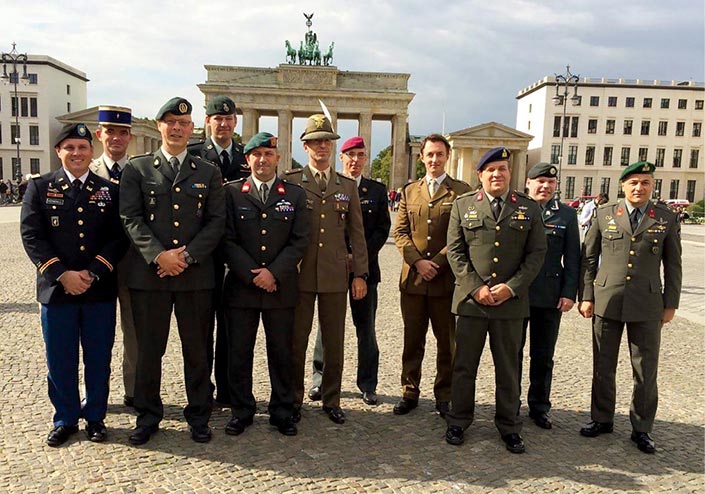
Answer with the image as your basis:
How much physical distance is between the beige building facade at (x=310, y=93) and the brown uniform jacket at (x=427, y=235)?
177ft

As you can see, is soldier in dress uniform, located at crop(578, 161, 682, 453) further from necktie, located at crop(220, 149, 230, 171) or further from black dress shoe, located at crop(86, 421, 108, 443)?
black dress shoe, located at crop(86, 421, 108, 443)

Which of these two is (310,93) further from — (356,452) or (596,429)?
(356,452)

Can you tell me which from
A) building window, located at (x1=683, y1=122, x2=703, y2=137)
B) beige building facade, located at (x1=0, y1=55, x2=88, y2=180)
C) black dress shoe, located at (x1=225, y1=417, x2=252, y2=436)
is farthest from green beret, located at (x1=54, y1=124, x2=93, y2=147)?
building window, located at (x1=683, y1=122, x2=703, y2=137)

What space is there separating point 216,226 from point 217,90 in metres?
56.3

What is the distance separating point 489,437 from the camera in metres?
4.74

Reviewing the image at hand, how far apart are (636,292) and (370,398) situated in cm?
258

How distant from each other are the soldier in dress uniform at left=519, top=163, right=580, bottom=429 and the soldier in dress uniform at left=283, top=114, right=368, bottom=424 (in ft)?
5.30

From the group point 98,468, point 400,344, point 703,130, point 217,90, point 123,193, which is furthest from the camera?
point 703,130

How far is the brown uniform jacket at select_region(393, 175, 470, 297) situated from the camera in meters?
5.17

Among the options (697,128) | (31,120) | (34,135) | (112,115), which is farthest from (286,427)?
(697,128)

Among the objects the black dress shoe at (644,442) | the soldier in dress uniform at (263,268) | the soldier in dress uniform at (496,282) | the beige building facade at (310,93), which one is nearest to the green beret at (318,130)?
the soldier in dress uniform at (263,268)

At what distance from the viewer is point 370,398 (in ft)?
18.0

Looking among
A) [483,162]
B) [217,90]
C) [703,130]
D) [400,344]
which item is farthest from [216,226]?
[703,130]

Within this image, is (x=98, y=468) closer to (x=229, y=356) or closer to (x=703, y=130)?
(x=229, y=356)
